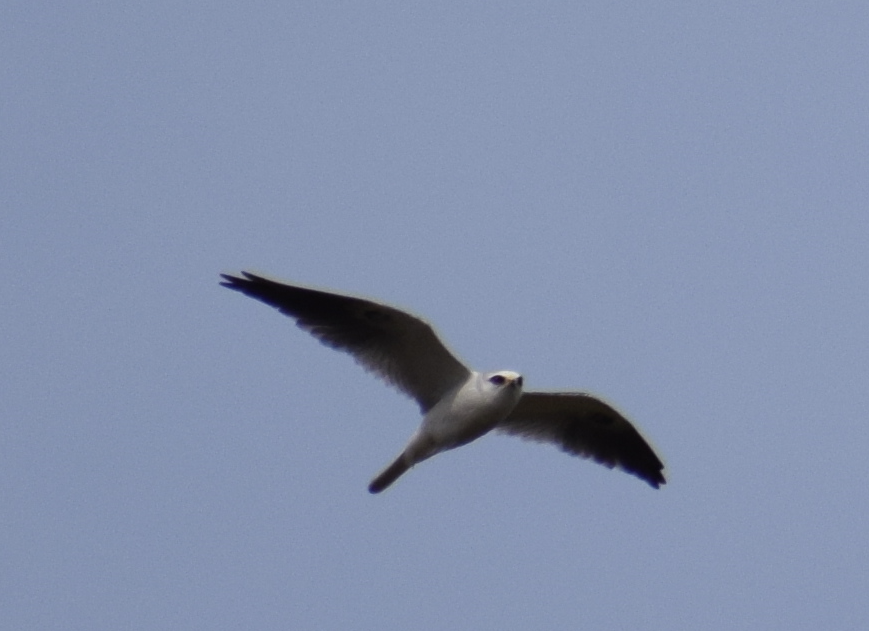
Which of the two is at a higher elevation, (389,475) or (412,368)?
(412,368)

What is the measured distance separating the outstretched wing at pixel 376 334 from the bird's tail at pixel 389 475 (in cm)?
52

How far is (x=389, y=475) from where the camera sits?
14.5m

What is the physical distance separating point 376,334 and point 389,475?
49.2 inches

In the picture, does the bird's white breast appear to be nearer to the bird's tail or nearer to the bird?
the bird

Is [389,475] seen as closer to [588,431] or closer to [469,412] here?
[469,412]

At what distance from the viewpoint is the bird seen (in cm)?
1406

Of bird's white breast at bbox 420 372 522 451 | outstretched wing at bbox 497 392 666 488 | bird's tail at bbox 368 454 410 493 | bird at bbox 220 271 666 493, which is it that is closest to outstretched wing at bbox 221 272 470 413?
bird at bbox 220 271 666 493

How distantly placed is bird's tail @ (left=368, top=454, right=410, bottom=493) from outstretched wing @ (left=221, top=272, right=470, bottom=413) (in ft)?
1.71

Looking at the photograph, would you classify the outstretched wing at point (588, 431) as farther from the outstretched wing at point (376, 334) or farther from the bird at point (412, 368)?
the outstretched wing at point (376, 334)

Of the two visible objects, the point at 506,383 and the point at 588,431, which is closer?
the point at 506,383

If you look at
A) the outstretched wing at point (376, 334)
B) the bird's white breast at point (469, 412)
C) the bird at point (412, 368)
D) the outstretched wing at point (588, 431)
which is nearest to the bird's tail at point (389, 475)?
the bird at point (412, 368)

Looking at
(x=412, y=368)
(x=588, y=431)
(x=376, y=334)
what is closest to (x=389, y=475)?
(x=412, y=368)

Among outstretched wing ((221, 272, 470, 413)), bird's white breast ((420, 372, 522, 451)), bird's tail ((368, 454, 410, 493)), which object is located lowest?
bird's tail ((368, 454, 410, 493))

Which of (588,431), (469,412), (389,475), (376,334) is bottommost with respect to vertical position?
(389,475)
